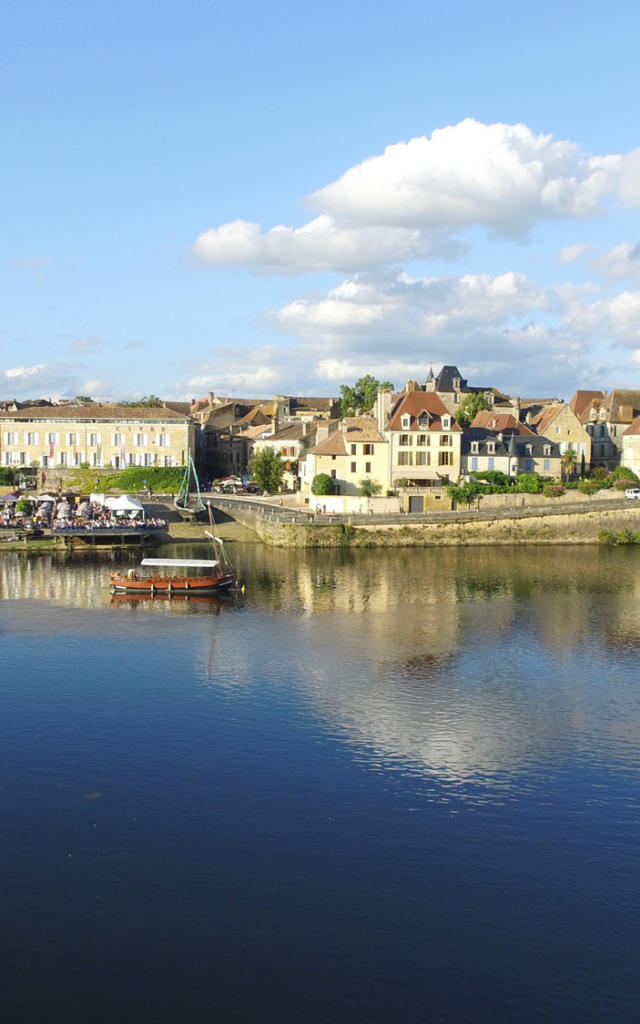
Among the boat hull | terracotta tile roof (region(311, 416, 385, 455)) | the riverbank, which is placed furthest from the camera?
terracotta tile roof (region(311, 416, 385, 455))

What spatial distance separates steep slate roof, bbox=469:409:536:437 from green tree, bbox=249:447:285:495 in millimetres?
20412

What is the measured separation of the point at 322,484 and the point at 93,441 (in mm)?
31091

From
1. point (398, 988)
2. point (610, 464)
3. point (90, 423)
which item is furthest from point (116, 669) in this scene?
point (610, 464)

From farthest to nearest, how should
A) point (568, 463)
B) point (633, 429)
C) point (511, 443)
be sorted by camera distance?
1. point (633, 429)
2. point (568, 463)
3. point (511, 443)

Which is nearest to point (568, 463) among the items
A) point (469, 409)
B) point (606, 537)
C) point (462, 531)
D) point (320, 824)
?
point (606, 537)

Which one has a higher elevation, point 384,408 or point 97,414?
point 97,414

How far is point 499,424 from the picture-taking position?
3671 inches

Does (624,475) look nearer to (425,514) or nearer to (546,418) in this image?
(546,418)

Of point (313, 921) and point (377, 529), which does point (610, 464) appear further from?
point (313, 921)

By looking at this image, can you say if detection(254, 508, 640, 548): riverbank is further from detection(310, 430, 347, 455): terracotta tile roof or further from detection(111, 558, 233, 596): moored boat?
detection(111, 558, 233, 596): moored boat

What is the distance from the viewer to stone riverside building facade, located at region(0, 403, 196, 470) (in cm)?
9731

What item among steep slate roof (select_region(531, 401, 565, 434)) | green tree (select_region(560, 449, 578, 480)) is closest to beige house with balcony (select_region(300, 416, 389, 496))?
green tree (select_region(560, 449, 578, 480))

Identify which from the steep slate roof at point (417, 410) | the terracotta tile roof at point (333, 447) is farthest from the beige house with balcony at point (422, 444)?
the terracotta tile roof at point (333, 447)

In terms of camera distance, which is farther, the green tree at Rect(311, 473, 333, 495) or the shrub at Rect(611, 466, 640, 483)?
the shrub at Rect(611, 466, 640, 483)
